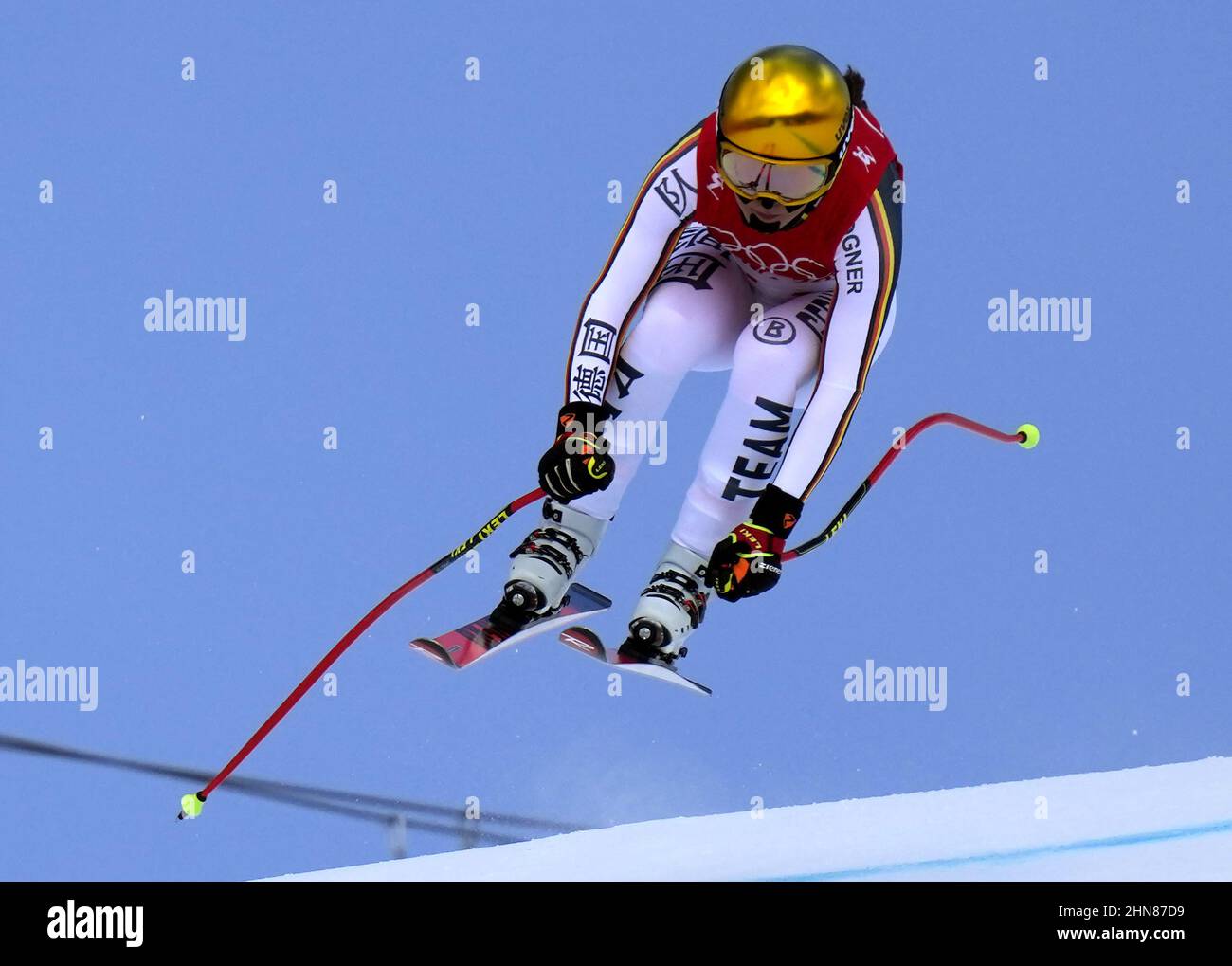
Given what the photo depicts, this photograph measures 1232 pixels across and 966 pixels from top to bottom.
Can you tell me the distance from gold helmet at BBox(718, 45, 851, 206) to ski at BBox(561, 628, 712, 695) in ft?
2.89

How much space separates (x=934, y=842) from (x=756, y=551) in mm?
867

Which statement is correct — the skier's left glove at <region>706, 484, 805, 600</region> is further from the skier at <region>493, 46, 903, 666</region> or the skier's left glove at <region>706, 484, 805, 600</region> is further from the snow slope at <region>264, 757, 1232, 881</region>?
the snow slope at <region>264, 757, 1232, 881</region>

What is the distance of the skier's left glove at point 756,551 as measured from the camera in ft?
11.3

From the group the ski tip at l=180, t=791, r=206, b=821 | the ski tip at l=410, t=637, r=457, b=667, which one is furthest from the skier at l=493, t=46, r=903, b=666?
the ski tip at l=180, t=791, r=206, b=821

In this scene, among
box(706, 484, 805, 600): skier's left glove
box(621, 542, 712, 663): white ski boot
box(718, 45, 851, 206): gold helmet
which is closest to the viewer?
box(718, 45, 851, 206): gold helmet

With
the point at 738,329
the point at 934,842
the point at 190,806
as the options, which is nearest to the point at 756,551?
the point at 738,329

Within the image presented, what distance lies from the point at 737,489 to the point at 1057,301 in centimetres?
171

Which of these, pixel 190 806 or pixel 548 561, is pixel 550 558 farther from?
pixel 190 806

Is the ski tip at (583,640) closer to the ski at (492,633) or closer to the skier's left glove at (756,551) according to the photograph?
the ski at (492,633)

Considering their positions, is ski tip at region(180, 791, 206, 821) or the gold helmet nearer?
the gold helmet

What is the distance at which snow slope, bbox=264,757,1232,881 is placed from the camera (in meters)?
3.62

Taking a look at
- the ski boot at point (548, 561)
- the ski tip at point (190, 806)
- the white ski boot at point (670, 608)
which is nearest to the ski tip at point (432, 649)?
the ski boot at point (548, 561)

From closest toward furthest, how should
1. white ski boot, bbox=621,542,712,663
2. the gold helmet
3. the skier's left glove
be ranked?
the gold helmet
the skier's left glove
white ski boot, bbox=621,542,712,663
